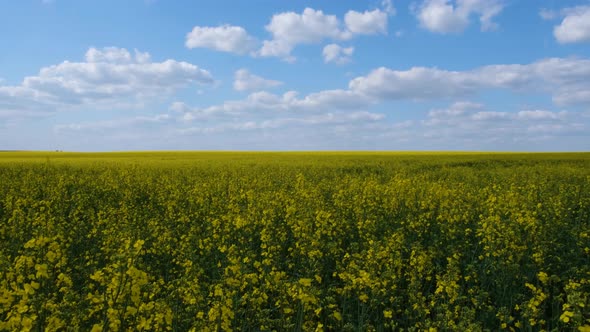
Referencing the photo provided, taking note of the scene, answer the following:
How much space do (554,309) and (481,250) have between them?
235 centimetres

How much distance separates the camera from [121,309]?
3609mm

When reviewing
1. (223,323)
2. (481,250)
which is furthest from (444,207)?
(223,323)

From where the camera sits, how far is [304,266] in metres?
5.62

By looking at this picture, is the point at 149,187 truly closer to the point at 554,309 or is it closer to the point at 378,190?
the point at 378,190

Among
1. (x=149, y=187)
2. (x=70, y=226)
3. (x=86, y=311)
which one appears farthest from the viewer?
(x=149, y=187)

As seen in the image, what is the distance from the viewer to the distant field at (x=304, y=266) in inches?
149

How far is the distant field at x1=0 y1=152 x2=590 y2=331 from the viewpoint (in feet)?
12.4

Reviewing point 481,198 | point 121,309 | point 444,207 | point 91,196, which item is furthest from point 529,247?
point 91,196

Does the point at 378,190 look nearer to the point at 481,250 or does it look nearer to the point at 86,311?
the point at 481,250

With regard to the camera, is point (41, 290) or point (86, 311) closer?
point (86, 311)

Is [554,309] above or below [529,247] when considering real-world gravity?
below

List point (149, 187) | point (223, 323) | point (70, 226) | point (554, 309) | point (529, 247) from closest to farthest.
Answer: point (223, 323), point (554, 309), point (529, 247), point (70, 226), point (149, 187)

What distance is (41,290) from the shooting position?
4801mm

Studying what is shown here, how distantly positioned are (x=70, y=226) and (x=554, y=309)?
8425 mm
